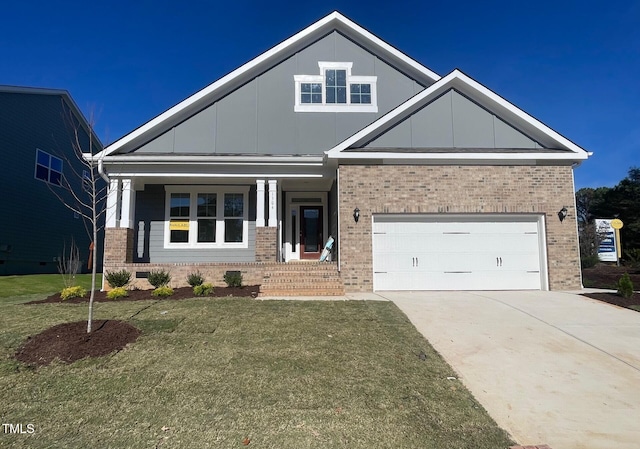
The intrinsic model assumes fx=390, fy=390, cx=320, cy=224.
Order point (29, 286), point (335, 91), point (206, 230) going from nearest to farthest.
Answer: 1. point (29, 286)
2. point (206, 230)
3. point (335, 91)

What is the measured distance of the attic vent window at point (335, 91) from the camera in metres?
13.4

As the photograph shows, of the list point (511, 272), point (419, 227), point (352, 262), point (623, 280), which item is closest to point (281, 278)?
point (352, 262)

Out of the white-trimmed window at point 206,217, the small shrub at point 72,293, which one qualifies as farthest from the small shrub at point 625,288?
the small shrub at point 72,293

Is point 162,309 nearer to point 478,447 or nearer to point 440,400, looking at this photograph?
Result: point 440,400

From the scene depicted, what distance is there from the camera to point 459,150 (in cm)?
1102

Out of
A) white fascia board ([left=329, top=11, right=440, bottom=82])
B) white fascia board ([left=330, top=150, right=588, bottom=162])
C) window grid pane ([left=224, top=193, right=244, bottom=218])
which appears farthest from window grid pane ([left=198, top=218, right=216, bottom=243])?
white fascia board ([left=329, top=11, right=440, bottom=82])

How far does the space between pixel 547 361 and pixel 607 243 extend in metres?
21.9

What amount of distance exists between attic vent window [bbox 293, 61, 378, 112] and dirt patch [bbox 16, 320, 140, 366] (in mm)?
9379

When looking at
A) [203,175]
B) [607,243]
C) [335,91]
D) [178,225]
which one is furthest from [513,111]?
[607,243]

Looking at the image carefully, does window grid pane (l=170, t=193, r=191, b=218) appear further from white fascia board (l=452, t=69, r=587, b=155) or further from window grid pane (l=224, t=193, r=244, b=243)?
white fascia board (l=452, t=69, r=587, b=155)

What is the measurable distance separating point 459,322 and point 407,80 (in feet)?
31.6

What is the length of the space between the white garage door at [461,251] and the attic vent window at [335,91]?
475 centimetres

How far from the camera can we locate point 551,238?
10.8 meters

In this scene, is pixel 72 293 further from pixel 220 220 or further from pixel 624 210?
pixel 624 210
